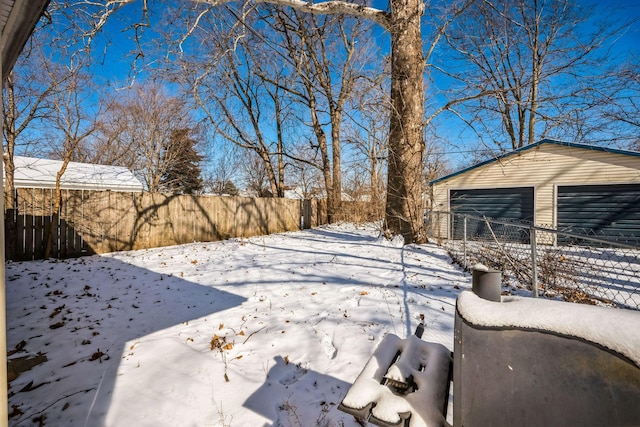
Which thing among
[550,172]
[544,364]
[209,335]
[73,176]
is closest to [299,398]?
[209,335]

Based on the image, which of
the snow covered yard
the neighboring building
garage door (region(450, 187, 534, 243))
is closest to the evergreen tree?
the snow covered yard

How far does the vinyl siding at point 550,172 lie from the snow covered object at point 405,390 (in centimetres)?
974

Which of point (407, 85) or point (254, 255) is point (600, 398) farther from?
point (407, 85)

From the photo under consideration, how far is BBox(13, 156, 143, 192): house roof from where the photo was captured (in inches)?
569

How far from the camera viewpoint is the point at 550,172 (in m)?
10.5

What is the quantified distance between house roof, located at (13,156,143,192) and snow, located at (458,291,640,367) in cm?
1921

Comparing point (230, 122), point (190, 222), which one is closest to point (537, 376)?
point (190, 222)

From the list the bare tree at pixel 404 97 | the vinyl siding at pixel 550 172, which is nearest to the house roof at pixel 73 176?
the bare tree at pixel 404 97

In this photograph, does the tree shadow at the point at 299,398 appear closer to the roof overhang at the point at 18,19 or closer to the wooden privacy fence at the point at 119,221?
the roof overhang at the point at 18,19

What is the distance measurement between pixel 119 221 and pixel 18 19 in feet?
24.2

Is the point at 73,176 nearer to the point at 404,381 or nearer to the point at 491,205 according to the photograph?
the point at 404,381

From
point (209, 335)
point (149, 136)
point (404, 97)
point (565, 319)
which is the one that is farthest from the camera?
point (149, 136)

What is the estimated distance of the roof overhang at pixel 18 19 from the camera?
196cm

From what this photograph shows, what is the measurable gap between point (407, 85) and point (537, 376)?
7.47 m
